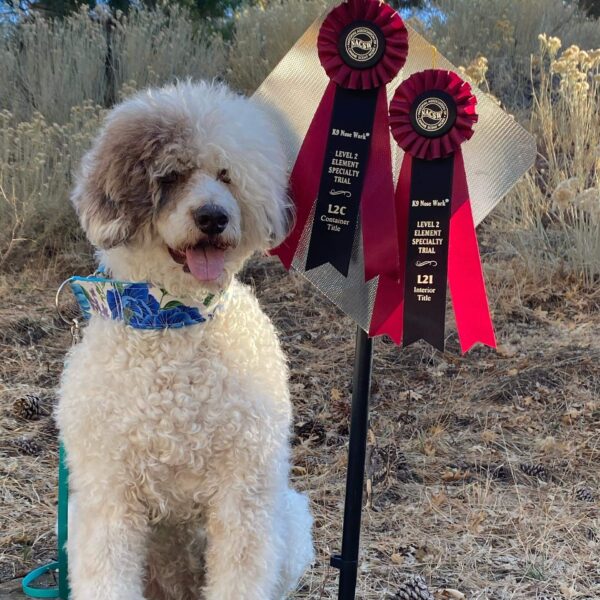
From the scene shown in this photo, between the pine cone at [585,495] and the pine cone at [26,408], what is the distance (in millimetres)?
2571

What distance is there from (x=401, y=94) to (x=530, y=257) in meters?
3.31

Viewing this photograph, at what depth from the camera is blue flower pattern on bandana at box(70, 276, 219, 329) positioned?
193 centimetres

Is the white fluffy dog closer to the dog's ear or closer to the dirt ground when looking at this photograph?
the dog's ear

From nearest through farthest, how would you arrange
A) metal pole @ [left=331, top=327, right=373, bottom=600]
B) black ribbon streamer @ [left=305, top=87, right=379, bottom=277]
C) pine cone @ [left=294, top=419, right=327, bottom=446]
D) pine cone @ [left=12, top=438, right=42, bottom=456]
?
black ribbon streamer @ [left=305, top=87, right=379, bottom=277]
metal pole @ [left=331, top=327, right=373, bottom=600]
pine cone @ [left=12, top=438, right=42, bottom=456]
pine cone @ [left=294, top=419, right=327, bottom=446]

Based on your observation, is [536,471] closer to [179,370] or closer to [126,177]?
[179,370]

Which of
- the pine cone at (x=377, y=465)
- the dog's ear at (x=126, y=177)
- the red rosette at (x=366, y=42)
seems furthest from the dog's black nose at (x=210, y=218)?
the pine cone at (x=377, y=465)

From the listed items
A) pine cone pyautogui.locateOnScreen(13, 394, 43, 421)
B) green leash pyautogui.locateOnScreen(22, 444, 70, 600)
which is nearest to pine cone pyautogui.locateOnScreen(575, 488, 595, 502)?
green leash pyautogui.locateOnScreen(22, 444, 70, 600)

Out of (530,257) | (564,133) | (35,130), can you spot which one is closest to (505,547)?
(530,257)

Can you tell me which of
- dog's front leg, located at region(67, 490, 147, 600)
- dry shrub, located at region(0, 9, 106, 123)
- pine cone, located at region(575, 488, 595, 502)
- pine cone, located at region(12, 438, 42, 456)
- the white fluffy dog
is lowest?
pine cone, located at region(12, 438, 42, 456)

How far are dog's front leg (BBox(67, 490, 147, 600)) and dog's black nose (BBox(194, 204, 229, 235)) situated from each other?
0.74m

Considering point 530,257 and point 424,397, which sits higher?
point 530,257

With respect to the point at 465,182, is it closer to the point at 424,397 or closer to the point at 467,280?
→ the point at 467,280

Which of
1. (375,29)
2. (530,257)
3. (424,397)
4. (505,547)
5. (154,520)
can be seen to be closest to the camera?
(375,29)

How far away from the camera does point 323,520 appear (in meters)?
3.11
